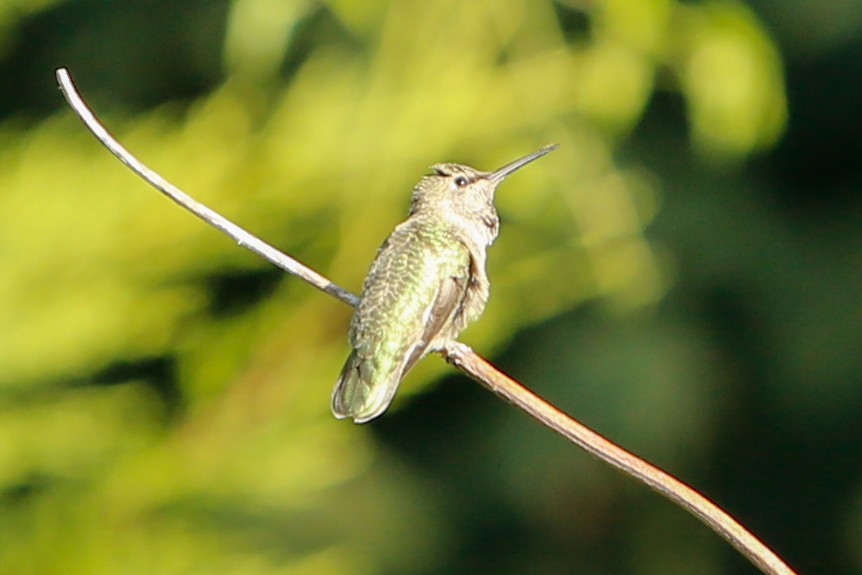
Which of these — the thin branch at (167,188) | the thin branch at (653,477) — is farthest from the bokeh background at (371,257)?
the thin branch at (653,477)

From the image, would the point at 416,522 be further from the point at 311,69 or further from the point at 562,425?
the point at 562,425

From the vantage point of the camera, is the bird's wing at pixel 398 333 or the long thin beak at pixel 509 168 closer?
the bird's wing at pixel 398 333

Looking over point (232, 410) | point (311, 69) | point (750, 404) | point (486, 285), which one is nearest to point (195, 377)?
point (232, 410)

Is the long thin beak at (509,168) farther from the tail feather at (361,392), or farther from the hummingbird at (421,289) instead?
the tail feather at (361,392)

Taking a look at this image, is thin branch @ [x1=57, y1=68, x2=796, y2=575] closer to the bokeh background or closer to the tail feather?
the tail feather

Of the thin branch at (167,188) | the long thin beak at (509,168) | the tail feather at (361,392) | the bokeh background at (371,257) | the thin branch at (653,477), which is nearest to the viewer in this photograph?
the thin branch at (653,477)
